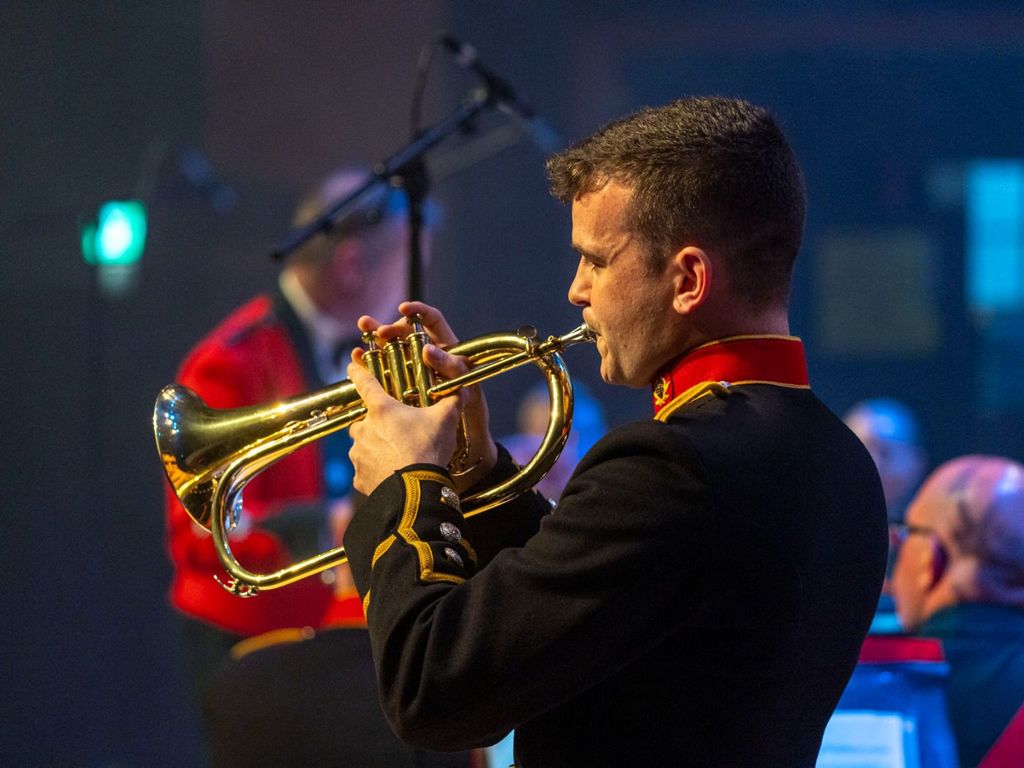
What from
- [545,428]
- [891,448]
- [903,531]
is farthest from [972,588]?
[891,448]

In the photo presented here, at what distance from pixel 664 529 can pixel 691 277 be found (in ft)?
0.98

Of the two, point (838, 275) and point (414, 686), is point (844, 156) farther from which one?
point (414, 686)

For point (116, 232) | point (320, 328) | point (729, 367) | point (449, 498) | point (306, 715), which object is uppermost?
point (116, 232)

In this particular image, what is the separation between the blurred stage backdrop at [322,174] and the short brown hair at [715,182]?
3.20m

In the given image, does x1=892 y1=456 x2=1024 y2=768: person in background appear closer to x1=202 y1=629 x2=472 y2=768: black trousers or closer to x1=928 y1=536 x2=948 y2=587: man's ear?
x1=928 y1=536 x2=948 y2=587: man's ear

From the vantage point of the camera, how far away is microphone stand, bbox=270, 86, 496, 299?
8.27 feet

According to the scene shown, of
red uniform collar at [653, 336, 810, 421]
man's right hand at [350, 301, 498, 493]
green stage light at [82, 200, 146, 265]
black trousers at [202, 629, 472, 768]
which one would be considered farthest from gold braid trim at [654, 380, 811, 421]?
green stage light at [82, 200, 146, 265]

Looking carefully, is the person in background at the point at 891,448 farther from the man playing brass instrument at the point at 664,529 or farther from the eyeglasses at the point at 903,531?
the man playing brass instrument at the point at 664,529

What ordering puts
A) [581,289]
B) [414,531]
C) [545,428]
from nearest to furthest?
[414,531]
[581,289]
[545,428]

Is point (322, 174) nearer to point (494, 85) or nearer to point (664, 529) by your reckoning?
point (494, 85)

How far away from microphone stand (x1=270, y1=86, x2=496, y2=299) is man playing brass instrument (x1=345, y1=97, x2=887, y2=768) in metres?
1.13

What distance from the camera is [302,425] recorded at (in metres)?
1.68

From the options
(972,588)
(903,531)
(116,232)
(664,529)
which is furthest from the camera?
(116,232)

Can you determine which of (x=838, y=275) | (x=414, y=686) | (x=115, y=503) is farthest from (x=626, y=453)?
(x=838, y=275)
